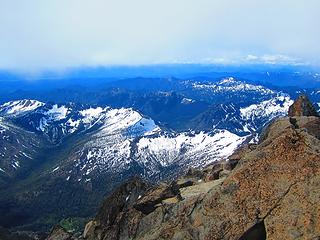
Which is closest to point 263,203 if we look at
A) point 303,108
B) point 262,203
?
point 262,203

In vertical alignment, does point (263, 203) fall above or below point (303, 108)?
above

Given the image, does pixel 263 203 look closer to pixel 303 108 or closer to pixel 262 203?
pixel 262 203

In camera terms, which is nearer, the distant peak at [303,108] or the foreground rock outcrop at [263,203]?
the foreground rock outcrop at [263,203]

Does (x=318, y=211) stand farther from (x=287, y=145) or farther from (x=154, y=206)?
(x=154, y=206)

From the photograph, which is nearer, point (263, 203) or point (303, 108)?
point (263, 203)

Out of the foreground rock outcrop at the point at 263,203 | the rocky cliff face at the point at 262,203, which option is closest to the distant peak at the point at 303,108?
the rocky cliff face at the point at 262,203

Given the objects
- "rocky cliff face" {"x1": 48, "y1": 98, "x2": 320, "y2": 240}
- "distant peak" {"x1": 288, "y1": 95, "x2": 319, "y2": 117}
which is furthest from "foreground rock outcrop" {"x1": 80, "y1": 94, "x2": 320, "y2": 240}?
"distant peak" {"x1": 288, "y1": 95, "x2": 319, "y2": 117}

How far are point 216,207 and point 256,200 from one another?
278 centimetres

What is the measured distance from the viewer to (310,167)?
3084 cm

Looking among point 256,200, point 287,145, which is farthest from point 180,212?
point 287,145

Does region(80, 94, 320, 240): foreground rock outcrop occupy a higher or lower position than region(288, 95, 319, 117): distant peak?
higher

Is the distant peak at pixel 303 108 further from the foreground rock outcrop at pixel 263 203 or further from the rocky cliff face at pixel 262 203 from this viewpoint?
the foreground rock outcrop at pixel 263 203

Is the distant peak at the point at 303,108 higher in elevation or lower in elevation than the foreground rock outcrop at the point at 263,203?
lower

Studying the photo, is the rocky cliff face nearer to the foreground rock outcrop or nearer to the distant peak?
the foreground rock outcrop
